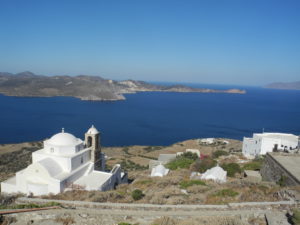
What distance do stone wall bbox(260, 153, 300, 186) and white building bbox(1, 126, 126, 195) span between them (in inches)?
338

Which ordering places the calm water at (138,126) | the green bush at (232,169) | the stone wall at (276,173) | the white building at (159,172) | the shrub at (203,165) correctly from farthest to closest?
the calm water at (138,126) < the shrub at (203,165) < the green bush at (232,169) < the white building at (159,172) < the stone wall at (276,173)

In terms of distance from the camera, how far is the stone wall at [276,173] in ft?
37.2

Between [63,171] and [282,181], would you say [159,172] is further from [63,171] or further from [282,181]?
[282,181]

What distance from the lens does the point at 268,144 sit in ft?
80.2

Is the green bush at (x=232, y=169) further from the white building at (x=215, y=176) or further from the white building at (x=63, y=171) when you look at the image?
the white building at (x=63, y=171)

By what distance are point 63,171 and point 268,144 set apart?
19331 millimetres

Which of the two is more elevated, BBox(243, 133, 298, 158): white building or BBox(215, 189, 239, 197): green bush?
BBox(215, 189, 239, 197): green bush

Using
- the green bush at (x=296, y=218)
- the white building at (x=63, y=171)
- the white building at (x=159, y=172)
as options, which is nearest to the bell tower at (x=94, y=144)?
the white building at (x=63, y=171)

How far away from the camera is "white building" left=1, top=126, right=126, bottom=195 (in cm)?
1209

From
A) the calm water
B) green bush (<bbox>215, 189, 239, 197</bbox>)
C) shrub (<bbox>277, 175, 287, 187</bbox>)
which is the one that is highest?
green bush (<bbox>215, 189, 239, 197</bbox>)

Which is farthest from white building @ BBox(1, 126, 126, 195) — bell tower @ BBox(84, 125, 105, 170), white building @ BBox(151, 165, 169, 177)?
white building @ BBox(151, 165, 169, 177)

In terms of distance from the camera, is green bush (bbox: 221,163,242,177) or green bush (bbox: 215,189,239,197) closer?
green bush (bbox: 215,189,239,197)

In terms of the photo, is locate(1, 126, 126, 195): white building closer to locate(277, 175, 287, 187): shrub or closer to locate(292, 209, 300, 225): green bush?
locate(277, 175, 287, 187): shrub

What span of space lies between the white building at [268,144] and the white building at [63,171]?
1486cm
